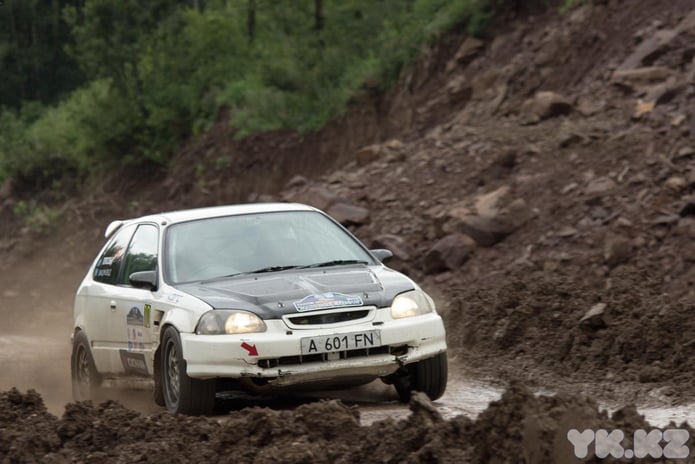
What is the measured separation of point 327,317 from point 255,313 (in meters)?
0.47

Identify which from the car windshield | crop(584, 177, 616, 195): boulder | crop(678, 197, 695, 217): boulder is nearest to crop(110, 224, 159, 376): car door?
the car windshield

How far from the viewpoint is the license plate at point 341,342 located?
7965 mm

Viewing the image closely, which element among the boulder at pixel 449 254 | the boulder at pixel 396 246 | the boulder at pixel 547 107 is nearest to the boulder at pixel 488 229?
the boulder at pixel 449 254

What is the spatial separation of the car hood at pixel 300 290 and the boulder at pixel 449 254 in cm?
811

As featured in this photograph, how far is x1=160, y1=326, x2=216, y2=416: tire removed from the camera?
319 inches

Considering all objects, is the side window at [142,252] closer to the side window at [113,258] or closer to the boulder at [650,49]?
the side window at [113,258]

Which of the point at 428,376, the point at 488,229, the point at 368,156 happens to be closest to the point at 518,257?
the point at 488,229

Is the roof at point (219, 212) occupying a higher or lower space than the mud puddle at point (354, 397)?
higher

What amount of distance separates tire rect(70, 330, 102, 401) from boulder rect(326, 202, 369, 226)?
29.5ft

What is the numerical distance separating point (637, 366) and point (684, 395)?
48.4 inches

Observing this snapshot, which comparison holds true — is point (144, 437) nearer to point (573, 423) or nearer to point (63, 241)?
point (573, 423)

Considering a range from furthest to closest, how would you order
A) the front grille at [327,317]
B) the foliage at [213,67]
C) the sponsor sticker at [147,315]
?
the foliage at [213,67]
the sponsor sticker at [147,315]
the front grille at [327,317]

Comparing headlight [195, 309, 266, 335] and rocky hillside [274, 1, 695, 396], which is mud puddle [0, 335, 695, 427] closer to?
headlight [195, 309, 266, 335]

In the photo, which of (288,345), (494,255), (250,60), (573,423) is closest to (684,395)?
(288,345)
